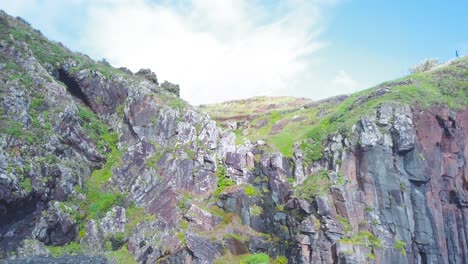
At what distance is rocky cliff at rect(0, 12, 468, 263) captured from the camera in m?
26.8

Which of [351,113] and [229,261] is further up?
[351,113]

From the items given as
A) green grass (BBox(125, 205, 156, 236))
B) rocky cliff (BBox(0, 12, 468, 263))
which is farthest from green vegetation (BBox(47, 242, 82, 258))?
green grass (BBox(125, 205, 156, 236))

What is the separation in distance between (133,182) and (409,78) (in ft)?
91.1

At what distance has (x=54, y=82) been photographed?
3559 centimetres

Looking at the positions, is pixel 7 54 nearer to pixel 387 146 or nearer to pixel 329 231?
pixel 329 231

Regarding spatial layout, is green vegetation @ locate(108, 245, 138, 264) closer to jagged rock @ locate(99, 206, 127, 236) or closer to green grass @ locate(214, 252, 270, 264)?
jagged rock @ locate(99, 206, 127, 236)

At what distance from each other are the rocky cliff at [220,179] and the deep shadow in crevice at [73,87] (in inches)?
41.0

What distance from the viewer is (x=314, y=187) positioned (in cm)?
2888

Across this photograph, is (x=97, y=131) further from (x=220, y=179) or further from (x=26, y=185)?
(x=220, y=179)

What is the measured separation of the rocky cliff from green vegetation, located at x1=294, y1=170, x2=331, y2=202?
11 cm

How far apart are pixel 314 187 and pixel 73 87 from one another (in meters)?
25.6

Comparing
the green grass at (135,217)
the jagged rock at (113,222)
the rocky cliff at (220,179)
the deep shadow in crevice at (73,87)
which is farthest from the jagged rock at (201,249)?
the deep shadow in crevice at (73,87)

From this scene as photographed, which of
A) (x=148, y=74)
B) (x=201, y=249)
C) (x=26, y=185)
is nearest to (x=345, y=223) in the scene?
(x=201, y=249)

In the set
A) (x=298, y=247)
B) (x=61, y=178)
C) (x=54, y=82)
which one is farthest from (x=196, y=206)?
(x=54, y=82)
